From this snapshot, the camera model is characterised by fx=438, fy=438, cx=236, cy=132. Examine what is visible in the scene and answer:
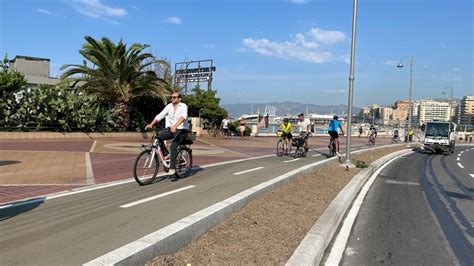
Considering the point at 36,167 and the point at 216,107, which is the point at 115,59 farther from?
the point at 36,167

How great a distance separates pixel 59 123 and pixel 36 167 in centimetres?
1143

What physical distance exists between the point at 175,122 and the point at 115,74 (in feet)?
55.2

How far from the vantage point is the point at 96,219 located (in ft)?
18.7

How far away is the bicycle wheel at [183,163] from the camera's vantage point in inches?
374

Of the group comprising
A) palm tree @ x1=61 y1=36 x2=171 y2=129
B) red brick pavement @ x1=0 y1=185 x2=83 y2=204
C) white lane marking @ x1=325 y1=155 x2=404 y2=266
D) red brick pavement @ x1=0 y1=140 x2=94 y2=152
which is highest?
palm tree @ x1=61 y1=36 x2=171 y2=129

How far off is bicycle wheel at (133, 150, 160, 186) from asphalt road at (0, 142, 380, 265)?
0.70 ft

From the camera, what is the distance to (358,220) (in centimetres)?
748

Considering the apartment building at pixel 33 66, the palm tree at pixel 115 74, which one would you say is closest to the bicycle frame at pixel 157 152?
the palm tree at pixel 115 74

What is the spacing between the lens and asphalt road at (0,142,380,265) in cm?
430

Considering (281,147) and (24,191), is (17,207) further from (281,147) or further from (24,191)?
(281,147)

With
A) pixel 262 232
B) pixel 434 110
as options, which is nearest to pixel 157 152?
pixel 262 232

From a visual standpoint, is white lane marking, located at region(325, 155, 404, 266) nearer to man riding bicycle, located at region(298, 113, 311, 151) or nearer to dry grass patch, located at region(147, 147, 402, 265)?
dry grass patch, located at region(147, 147, 402, 265)

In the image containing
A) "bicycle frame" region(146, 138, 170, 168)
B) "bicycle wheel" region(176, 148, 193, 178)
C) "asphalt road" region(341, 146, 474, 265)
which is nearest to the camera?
"asphalt road" region(341, 146, 474, 265)

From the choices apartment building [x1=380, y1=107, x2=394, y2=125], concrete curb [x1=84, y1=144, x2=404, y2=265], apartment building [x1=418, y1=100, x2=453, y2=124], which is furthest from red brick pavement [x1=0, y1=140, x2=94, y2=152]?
apartment building [x1=380, y1=107, x2=394, y2=125]
